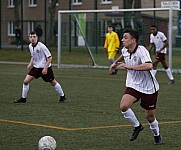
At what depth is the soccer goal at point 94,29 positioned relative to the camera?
3316 centimetres

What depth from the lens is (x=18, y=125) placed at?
1292 cm

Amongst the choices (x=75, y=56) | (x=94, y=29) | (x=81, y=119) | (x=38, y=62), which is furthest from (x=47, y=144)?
(x=75, y=56)

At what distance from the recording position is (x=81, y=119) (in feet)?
45.4

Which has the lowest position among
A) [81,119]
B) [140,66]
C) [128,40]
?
[81,119]

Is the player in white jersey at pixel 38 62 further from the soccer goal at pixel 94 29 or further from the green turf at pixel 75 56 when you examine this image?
the soccer goal at pixel 94 29

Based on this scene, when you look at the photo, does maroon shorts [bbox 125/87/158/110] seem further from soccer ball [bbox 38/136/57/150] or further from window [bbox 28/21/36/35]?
window [bbox 28/21/36/35]

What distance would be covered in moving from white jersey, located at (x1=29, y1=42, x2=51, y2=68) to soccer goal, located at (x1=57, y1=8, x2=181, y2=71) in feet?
47.5

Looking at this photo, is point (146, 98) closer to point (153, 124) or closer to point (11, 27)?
point (153, 124)

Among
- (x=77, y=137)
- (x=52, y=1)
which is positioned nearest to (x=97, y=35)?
(x=52, y=1)

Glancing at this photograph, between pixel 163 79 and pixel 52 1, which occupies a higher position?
pixel 52 1

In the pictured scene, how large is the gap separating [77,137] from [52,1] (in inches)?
1637

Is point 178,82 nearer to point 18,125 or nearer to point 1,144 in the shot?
point 18,125

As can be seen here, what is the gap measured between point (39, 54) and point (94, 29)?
19026mm

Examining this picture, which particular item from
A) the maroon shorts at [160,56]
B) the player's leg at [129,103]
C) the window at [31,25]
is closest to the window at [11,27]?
the window at [31,25]
